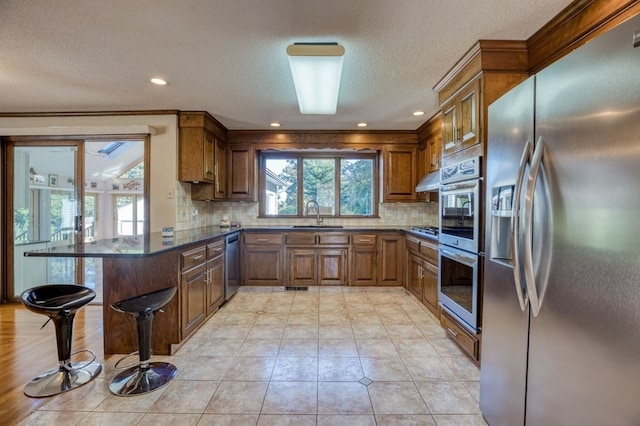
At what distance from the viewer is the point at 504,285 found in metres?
1.42

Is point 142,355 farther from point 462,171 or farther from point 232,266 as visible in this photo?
point 462,171

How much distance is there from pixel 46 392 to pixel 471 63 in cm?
374

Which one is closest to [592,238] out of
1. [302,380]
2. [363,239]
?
[302,380]

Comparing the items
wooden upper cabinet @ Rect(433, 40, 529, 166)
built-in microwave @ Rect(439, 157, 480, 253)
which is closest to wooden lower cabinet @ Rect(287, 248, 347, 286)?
built-in microwave @ Rect(439, 157, 480, 253)

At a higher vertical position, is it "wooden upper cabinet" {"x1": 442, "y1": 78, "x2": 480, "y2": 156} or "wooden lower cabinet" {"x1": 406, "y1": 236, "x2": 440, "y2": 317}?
"wooden upper cabinet" {"x1": 442, "y1": 78, "x2": 480, "y2": 156}

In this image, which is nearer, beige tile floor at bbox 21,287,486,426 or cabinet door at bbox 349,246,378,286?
beige tile floor at bbox 21,287,486,426

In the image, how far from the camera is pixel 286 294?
13.7 feet

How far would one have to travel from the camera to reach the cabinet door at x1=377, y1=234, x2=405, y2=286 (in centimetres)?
426

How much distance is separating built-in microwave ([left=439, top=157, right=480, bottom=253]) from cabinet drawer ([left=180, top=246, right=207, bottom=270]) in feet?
7.53

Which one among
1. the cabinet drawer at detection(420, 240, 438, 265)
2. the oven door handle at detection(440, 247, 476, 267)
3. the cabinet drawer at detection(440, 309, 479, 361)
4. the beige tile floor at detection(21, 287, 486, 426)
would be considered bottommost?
the beige tile floor at detection(21, 287, 486, 426)

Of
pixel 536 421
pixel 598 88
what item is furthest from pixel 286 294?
pixel 598 88

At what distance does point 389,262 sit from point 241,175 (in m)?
2.57

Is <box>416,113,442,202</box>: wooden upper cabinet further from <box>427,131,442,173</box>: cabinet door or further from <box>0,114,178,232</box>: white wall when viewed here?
<box>0,114,178,232</box>: white wall

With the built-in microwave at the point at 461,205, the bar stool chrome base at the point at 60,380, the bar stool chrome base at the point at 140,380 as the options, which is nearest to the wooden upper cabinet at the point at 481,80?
the built-in microwave at the point at 461,205
